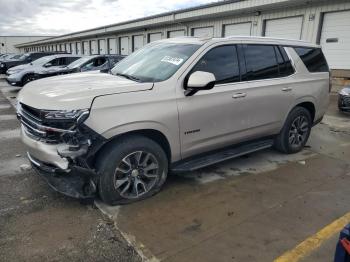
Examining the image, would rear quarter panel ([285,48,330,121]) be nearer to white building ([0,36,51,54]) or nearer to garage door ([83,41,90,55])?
garage door ([83,41,90,55])

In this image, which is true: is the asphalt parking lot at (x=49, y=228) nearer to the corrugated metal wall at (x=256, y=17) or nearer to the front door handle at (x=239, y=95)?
the front door handle at (x=239, y=95)

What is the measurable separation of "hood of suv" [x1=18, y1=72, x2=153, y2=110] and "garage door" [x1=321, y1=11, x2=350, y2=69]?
12167 mm

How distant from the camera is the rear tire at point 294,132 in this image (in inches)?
212

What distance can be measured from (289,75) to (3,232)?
14.7 feet

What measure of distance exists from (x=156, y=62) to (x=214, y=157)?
4.89 feet

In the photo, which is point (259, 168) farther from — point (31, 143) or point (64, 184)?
point (31, 143)

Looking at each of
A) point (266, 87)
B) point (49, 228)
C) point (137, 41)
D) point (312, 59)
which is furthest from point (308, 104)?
point (137, 41)

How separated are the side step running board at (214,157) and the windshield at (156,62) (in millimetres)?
1099

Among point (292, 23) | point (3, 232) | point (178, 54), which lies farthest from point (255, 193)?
point (292, 23)

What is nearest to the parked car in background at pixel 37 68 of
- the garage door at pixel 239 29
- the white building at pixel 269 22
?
the white building at pixel 269 22

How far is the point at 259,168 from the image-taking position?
16.4 ft

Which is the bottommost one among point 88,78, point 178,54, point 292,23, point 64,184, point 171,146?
point 64,184

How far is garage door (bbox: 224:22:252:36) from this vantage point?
17.3 metres

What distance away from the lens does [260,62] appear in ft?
15.6
